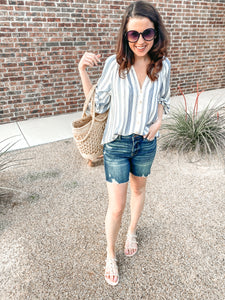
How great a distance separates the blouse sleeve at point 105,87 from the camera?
1.41 metres

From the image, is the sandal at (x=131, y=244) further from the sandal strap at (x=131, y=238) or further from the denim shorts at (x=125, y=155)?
the denim shorts at (x=125, y=155)

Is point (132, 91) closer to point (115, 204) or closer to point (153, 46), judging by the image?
point (153, 46)

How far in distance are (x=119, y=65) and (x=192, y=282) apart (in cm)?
156

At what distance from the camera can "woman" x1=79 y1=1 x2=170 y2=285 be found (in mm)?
1310

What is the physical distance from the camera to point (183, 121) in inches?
138

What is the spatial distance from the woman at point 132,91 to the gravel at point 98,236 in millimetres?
561

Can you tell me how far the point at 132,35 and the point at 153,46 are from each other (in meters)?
0.17

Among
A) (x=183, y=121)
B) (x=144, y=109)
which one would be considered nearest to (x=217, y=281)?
(x=144, y=109)

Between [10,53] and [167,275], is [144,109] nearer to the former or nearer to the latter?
[167,275]

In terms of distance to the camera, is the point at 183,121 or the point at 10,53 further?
the point at 10,53

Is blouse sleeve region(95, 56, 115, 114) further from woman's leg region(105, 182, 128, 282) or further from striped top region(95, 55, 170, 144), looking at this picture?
woman's leg region(105, 182, 128, 282)

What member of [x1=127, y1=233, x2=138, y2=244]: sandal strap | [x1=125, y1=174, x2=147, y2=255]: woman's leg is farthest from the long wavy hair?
[x1=127, y1=233, x2=138, y2=244]: sandal strap

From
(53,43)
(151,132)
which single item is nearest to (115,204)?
(151,132)

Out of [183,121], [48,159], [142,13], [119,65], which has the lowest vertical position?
[48,159]
